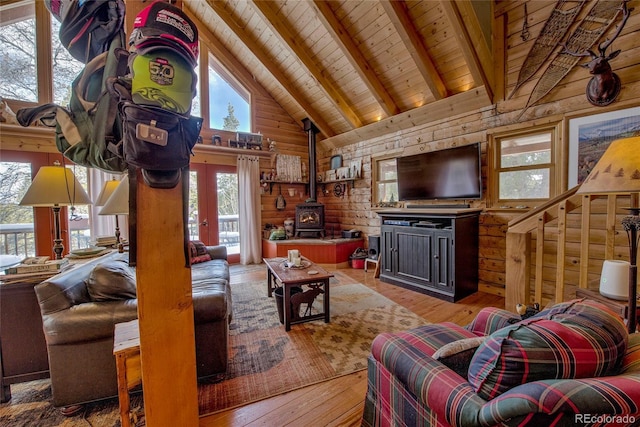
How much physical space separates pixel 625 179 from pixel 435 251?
2.17 metres

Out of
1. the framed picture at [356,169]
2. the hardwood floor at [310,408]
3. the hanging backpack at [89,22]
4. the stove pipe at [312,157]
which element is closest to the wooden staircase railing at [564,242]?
the hardwood floor at [310,408]

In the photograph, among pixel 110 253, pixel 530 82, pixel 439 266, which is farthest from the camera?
pixel 439 266

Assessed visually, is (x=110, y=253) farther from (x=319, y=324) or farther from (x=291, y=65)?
(x=291, y=65)

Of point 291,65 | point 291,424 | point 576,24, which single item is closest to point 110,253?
point 291,424

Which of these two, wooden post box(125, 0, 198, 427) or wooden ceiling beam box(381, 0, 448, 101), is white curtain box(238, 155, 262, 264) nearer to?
wooden ceiling beam box(381, 0, 448, 101)

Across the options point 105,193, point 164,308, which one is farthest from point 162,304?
point 105,193

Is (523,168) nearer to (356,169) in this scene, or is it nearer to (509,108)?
(509,108)

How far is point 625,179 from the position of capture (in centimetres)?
133

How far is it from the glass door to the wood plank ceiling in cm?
218

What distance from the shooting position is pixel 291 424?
1.47 m

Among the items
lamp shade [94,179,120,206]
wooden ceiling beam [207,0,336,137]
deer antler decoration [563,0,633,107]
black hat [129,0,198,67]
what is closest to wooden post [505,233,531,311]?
deer antler decoration [563,0,633,107]

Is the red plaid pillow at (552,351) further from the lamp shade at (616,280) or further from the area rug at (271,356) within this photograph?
the area rug at (271,356)

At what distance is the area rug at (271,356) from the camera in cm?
159

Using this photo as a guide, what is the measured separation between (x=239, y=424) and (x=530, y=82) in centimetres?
428
